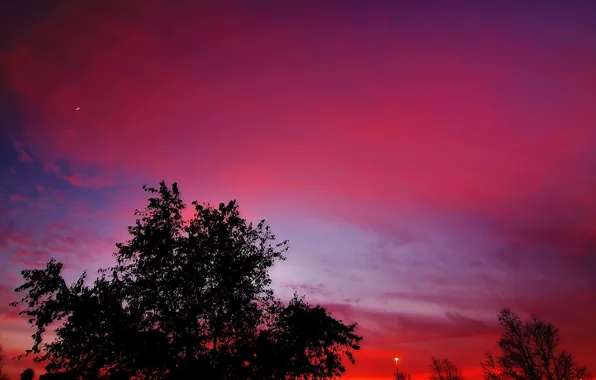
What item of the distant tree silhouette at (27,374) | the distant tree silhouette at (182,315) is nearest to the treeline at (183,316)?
the distant tree silhouette at (182,315)

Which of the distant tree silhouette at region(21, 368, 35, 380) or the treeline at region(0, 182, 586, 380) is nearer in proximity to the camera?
the treeline at region(0, 182, 586, 380)

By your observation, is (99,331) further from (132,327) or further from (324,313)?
(324,313)

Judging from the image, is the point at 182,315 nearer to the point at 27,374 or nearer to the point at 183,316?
the point at 183,316

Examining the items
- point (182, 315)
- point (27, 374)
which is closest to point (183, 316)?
point (182, 315)

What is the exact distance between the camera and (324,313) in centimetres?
3145

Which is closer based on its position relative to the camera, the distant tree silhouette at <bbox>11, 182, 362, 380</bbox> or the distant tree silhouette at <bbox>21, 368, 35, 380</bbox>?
the distant tree silhouette at <bbox>11, 182, 362, 380</bbox>

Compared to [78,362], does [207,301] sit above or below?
above

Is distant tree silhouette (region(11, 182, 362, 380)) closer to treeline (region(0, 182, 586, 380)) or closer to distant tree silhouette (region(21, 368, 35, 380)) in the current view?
treeline (region(0, 182, 586, 380))

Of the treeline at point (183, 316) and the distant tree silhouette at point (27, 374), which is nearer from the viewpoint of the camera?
the treeline at point (183, 316)

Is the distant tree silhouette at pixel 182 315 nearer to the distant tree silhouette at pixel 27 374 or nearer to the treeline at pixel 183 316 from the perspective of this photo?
the treeline at pixel 183 316

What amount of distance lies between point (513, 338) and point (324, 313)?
31022 millimetres

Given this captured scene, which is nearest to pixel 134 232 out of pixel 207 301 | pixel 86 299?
pixel 86 299

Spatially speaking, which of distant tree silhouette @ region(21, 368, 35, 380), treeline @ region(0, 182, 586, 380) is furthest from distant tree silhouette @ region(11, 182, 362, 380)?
distant tree silhouette @ region(21, 368, 35, 380)

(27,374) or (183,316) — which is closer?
(183,316)
